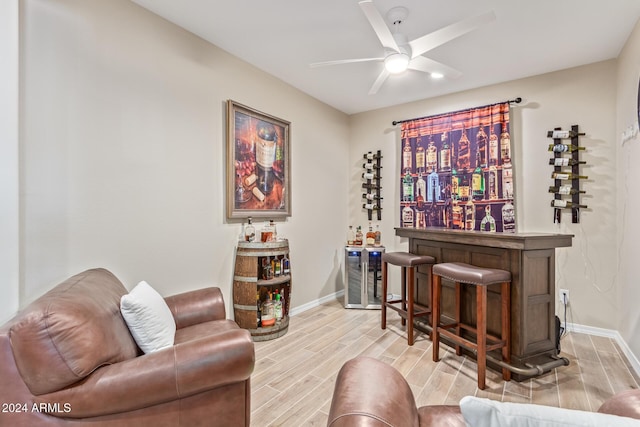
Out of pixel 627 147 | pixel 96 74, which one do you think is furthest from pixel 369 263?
pixel 96 74

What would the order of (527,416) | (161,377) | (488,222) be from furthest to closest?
(488,222)
(161,377)
(527,416)

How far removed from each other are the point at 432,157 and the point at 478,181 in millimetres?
665

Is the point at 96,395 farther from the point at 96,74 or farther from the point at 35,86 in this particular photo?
the point at 96,74

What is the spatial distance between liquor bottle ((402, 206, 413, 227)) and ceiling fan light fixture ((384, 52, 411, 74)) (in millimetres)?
2257

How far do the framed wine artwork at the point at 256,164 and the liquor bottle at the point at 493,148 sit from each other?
7.93ft

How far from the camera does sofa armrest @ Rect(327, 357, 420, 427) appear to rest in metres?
0.83

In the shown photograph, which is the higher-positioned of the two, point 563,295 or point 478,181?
point 478,181

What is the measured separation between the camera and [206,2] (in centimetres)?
227

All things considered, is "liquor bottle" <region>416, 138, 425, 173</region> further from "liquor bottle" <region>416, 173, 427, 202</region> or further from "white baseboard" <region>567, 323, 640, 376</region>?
"white baseboard" <region>567, 323, 640, 376</region>

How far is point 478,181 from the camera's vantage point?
12.4 ft

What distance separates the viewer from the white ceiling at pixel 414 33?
2.31 meters

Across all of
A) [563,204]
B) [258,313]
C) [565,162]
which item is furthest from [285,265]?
[565,162]

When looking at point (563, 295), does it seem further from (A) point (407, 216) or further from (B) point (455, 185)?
(A) point (407, 216)

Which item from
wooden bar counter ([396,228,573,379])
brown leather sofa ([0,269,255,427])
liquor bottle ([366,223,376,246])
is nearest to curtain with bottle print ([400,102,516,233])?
liquor bottle ([366,223,376,246])
